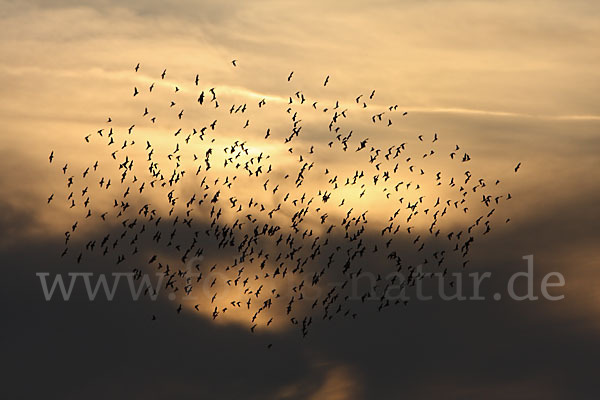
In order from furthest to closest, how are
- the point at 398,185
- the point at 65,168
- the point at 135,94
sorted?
1. the point at 398,185
2. the point at 65,168
3. the point at 135,94

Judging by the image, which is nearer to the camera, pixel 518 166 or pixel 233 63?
pixel 233 63

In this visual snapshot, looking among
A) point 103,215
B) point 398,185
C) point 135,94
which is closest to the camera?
point 135,94

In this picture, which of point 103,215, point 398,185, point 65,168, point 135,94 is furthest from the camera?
point 398,185

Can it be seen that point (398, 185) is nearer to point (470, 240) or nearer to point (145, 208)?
point (470, 240)

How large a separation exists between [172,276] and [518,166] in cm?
4735

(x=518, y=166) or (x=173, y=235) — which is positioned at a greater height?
(x=518, y=166)

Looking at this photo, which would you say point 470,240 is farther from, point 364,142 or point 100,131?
point 100,131

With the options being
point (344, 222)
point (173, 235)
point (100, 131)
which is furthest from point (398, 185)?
point (100, 131)

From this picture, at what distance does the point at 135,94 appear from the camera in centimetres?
11931

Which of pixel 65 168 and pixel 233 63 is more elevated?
pixel 233 63

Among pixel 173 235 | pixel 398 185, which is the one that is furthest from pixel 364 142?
pixel 173 235

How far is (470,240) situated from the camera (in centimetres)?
16238

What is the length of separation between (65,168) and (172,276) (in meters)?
31.4

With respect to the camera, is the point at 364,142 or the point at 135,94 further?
the point at 364,142
